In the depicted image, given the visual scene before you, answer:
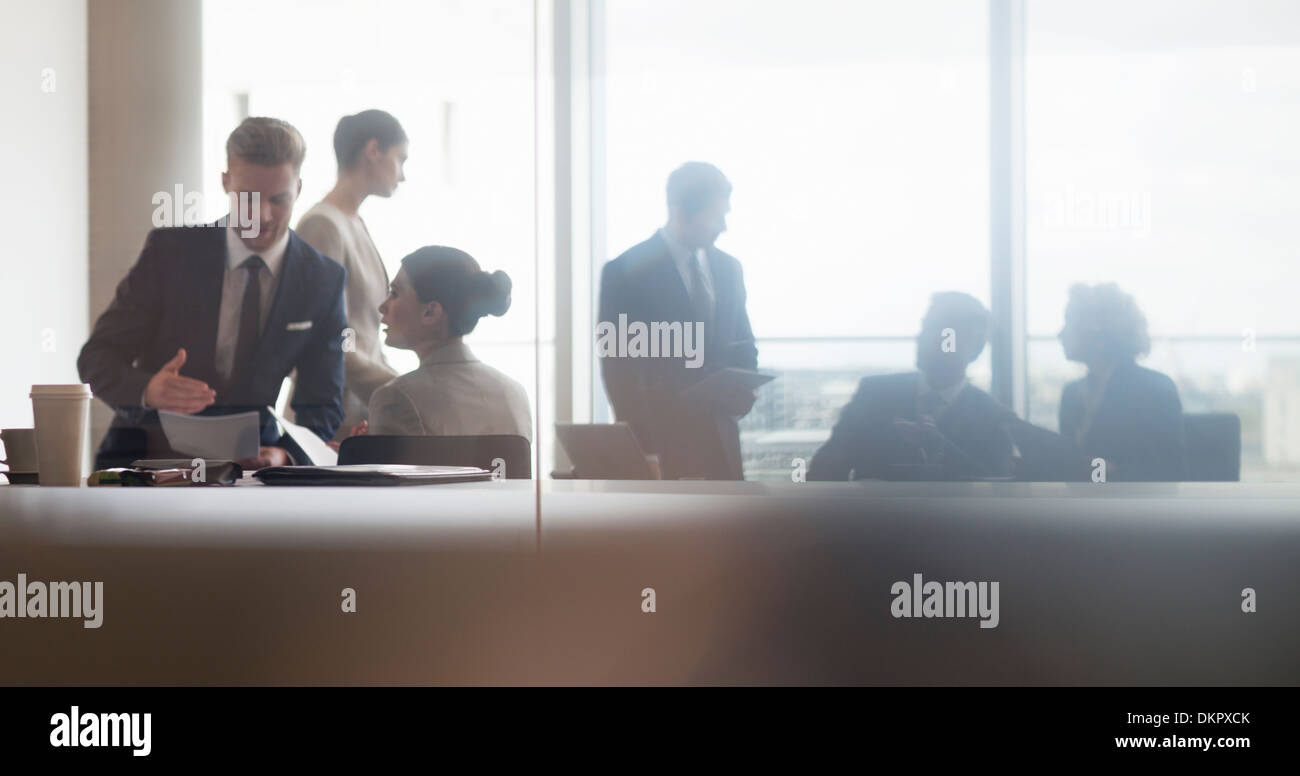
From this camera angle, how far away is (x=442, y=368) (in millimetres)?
1888

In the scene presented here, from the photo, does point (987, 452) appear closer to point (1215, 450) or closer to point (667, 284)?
point (1215, 450)

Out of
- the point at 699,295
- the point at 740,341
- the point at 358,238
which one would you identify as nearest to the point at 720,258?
the point at 699,295

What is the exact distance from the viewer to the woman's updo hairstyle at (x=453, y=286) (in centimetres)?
193

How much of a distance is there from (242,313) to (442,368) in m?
0.76

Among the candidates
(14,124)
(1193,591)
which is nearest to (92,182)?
(14,124)

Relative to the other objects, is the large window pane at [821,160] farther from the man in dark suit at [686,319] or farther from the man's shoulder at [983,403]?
the man in dark suit at [686,319]

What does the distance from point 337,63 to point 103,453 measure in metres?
1.65

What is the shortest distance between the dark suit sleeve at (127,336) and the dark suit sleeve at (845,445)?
1.49 meters

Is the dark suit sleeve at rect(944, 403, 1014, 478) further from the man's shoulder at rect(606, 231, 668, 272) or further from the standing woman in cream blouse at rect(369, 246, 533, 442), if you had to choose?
the standing woman in cream blouse at rect(369, 246, 533, 442)

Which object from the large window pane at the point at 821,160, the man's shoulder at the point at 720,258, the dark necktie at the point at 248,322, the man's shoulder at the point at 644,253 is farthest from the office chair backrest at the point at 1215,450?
the dark necktie at the point at 248,322

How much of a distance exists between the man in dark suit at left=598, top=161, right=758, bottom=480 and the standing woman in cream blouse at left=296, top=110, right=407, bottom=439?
631 millimetres

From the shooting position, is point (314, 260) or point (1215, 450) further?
point (1215, 450)
